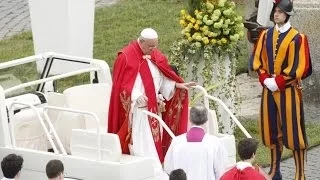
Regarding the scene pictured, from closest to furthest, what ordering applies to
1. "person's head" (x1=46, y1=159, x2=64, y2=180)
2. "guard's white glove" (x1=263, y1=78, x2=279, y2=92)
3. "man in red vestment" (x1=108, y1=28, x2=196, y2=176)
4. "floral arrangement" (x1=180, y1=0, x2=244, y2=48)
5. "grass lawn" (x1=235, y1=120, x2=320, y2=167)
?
1. "person's head" (x1=46, y1=159, x2=64, y2=180)
2. "man in red vestment" (x1=108, y1=28, x2=196, y2=176)
3. "guard's white glove" (x1=263, y1=78, x2=279, y2=92)
4. "grass lawn" (x1=235, y1=120, x2=320, y2=167)
5. "floral arrangement" (x1=180, y1=0, x2=244, y2=48)

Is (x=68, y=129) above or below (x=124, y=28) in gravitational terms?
below

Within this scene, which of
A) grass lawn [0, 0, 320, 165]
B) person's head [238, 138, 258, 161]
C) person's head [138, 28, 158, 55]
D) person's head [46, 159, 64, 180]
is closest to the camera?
person's head [46, 159, 64, 180]

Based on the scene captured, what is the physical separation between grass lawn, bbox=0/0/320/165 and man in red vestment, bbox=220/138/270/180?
25.4 ft

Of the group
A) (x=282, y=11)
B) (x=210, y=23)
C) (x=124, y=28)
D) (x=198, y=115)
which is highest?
(x=282, y=11)

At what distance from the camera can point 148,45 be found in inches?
439

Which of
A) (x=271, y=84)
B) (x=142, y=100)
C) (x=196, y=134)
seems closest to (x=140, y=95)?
(x=142, y=100)

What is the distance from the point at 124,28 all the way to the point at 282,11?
8586 mm

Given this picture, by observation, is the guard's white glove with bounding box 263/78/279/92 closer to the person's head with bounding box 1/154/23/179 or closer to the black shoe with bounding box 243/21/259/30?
the person's head with bounding box 1/154/23/179

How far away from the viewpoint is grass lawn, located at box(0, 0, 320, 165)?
61.4 ft

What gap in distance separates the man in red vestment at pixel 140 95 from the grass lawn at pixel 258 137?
A: 7.45 feet

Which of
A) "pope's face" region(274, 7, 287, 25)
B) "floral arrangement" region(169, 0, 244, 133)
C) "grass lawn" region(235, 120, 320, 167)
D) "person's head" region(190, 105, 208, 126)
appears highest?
"pope's face" region(274, 7, 287, 25)

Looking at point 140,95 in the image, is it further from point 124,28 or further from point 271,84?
point 124,28

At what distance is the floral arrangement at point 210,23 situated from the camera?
1362cm

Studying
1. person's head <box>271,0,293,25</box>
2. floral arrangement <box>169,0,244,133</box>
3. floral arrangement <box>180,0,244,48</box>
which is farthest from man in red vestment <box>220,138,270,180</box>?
floral arrangement <box>180,0,244,48</box>
